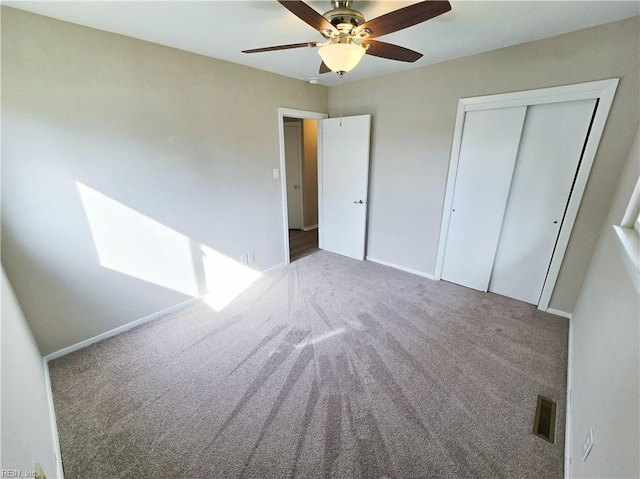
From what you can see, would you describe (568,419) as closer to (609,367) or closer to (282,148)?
(609,367)

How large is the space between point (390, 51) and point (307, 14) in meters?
0.68

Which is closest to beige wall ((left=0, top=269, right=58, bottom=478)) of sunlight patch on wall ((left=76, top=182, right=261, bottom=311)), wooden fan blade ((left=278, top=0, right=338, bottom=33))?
sunlight patch on wall ((left=76, top=182, right=261, bottom=311))

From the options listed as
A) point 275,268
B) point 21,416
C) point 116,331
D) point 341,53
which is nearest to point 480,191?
point 341,53

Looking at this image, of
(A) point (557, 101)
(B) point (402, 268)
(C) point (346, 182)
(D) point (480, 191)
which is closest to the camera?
(A) point (557, 101)

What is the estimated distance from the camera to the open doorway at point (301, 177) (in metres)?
4.82

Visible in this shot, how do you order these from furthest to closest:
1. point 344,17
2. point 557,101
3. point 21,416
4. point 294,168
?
point 294,168 → point 557,101 → point 344,17 → point 21,416

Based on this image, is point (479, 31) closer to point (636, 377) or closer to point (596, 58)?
point (596, 58)

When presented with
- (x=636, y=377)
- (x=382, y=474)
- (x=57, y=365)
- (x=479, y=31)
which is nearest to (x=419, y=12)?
(x=479, y=31)

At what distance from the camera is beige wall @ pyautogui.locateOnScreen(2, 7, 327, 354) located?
1715mm

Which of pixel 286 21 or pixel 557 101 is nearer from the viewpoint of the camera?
pixel 286 21

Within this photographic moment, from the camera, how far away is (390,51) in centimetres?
168

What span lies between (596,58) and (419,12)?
5.99 ft

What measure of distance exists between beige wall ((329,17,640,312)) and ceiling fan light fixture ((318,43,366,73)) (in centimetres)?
172

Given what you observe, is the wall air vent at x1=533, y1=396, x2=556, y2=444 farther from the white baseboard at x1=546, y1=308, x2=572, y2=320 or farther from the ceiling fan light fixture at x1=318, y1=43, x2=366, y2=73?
the ceiling fan light fixture at x1=318, y1=43, x2=366, y2=73
